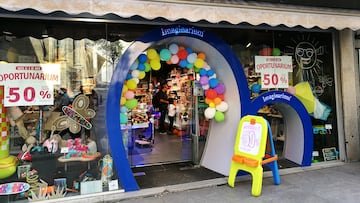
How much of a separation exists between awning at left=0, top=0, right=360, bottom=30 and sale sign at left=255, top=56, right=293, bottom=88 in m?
0.96

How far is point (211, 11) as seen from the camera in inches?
149

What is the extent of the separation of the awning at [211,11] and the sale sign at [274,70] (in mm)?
963

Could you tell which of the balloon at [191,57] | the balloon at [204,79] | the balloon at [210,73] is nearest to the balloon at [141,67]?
the balloon at [191,57]

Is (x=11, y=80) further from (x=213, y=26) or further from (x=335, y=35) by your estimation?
(x=335, y=35)

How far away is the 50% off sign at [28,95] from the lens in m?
3.58

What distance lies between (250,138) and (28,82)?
3.50 m

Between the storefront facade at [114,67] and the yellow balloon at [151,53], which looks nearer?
the storefront facade at [114,67]

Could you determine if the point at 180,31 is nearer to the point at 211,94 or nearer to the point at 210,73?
the point at 210,73

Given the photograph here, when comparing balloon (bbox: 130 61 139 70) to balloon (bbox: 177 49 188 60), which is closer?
balloon (bbox: 130 61 139 70)

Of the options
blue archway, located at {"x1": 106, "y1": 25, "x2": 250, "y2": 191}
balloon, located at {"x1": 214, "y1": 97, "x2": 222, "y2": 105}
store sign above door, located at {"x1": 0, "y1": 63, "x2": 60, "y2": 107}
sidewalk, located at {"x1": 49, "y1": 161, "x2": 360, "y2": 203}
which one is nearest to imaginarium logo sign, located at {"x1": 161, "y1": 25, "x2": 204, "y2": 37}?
blue archway, located at {"x1": 106, "y1": 25, "x2": 250, "y2": 191}

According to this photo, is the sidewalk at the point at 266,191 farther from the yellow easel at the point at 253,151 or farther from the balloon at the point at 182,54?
the balloon at the point at 182,54

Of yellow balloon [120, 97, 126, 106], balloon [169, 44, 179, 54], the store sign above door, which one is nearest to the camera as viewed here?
the store sign above door

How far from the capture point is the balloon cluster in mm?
4137

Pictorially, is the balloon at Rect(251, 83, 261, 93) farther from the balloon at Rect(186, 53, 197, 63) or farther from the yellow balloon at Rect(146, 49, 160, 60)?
the yellow balloon at Rect(146, 49, 160, 60)
